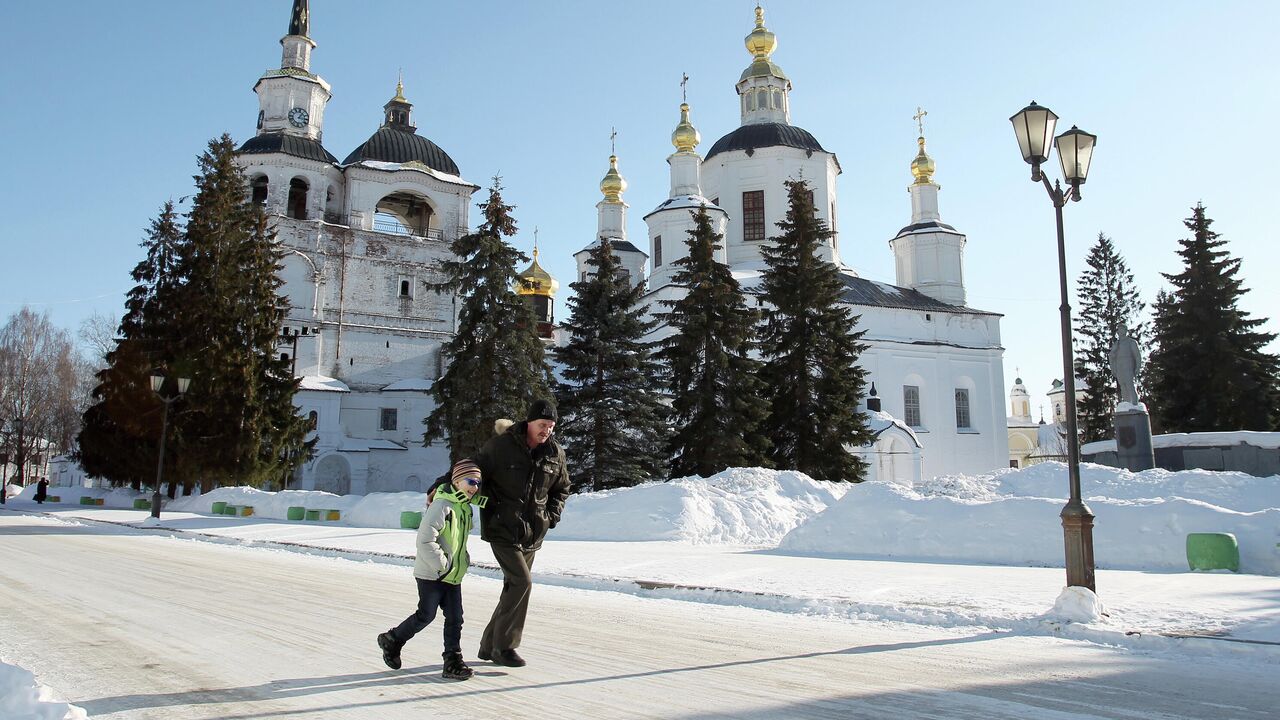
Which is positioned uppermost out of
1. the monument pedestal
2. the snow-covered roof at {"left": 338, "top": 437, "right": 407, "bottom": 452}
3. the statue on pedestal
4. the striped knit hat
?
the statue on pedestal

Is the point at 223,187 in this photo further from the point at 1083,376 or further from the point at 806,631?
the point at 1083,376

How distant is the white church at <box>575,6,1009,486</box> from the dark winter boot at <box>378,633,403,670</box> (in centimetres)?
3086

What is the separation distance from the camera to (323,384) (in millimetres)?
40531

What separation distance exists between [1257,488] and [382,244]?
3953cm

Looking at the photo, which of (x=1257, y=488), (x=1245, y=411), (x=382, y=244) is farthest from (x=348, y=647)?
(x=382, y=244)

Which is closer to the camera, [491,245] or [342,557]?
[342,557]

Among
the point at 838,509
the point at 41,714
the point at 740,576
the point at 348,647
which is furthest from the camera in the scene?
the point at 838,509

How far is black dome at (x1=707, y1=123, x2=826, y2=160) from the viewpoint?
41.6 metres

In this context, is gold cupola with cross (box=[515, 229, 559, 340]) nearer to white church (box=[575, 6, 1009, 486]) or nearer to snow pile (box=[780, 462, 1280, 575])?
white church (box=[575, 6, 1009, 486])

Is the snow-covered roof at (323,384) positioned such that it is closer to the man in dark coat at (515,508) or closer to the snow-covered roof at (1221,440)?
the snow-covered roof at (1221,440)

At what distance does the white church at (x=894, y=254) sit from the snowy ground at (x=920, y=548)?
1840cm

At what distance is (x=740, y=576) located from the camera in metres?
10.2

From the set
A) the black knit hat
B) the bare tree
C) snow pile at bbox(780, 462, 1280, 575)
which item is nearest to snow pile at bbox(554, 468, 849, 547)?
snow pile at bbox(780, 462, 1280, 575)

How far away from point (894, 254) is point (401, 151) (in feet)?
86.9
